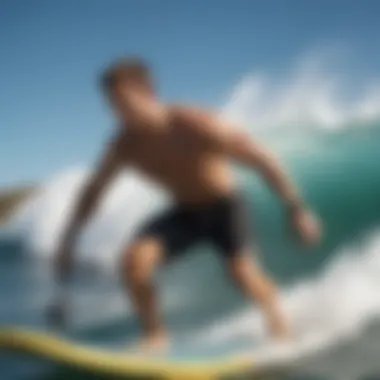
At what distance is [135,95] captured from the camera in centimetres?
143

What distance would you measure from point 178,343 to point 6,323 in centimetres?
26

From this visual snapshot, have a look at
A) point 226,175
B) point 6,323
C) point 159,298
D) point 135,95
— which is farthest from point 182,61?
point 6,323

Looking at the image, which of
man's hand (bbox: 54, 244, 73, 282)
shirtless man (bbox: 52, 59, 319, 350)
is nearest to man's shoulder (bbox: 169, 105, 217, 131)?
shirtless man (bbox: 52, 59, 319, 350)

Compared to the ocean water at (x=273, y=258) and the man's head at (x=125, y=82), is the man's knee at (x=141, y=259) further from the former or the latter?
the man's head at (x=125, y=82)

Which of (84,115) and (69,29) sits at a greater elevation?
(69,29)

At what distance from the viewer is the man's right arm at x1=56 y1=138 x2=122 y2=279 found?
1.44 meters

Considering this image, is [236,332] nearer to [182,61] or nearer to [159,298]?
[159,298]

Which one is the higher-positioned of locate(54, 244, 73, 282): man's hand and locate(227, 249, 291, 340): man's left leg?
locate(54, 244, 73, 282): man's hand

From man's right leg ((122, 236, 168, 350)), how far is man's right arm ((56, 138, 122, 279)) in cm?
9

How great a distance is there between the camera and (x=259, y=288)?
1.38 metres

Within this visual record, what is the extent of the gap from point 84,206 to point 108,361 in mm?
229

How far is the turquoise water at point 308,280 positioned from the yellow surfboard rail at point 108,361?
0.02 m

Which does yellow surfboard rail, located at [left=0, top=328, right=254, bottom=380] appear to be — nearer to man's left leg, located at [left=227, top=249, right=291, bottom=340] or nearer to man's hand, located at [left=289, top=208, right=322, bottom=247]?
man's left leg, located at [left=227, top=249, right=291, bottom=340]

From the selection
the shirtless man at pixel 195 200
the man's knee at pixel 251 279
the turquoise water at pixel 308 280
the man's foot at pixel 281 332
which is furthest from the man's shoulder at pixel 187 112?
the man's foot at pixel 281 332
